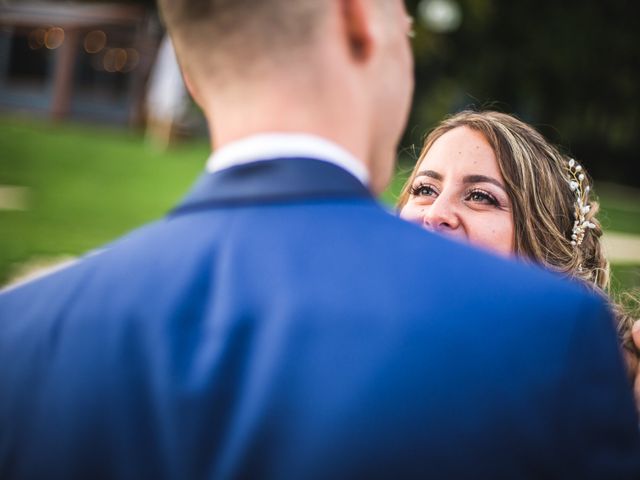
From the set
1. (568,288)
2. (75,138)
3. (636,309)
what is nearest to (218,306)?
(568,288)

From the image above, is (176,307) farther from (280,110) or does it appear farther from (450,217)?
(450,217)

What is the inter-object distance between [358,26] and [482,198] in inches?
77.5

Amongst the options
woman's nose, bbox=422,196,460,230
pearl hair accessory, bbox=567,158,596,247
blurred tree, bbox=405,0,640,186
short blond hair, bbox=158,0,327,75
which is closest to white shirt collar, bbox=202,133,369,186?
short blond hair, bbox=158,0,327,75

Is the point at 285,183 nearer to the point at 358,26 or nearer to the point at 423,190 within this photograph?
the point at 358,26

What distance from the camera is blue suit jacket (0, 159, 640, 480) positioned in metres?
1.04

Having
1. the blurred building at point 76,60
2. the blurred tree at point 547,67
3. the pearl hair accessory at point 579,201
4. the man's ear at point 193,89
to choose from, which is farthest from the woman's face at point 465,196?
the blurred building at point 76,60

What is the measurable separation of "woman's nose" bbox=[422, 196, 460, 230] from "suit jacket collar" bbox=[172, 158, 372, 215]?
5.78 ft

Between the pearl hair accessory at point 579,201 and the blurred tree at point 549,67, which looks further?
the blurred tree at point 549,67

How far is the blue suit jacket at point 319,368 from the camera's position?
1035 millimetres

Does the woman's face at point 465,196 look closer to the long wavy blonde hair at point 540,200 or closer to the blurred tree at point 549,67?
the long wavy blonde hair at point 540,200

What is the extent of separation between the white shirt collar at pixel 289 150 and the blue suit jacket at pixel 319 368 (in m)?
0.09

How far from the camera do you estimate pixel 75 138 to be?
1766 cm

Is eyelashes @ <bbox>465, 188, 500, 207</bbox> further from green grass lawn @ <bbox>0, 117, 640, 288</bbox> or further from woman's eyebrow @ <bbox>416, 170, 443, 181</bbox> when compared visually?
green grass lawn @ <bbox>0, 117, 640, 288</bbox>

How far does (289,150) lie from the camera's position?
116 centimetres
